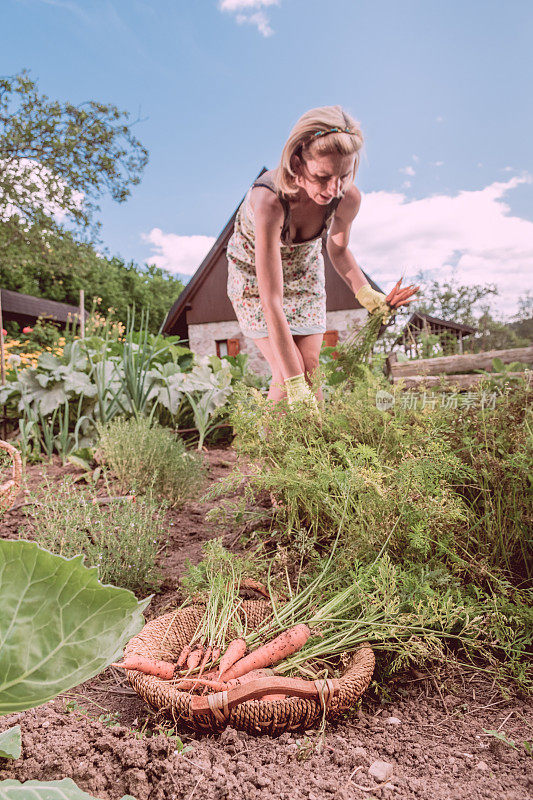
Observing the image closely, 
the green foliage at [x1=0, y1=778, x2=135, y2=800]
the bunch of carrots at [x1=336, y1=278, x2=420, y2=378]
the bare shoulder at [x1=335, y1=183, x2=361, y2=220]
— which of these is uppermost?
the bare shoulder at [x1=335, y1=183, x2=361, y2=220]

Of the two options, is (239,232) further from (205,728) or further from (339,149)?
(205,728)

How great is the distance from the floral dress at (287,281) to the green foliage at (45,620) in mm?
2026

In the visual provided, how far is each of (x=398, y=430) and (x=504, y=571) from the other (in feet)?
1.77

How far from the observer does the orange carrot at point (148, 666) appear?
1.25 meters

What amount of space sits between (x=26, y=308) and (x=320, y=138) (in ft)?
42.8

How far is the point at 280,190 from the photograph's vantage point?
2402mm

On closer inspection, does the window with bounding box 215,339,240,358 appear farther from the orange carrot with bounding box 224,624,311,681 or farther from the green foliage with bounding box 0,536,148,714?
the green foliage with bounding box 0,536,148,714

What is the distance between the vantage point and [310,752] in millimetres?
1077

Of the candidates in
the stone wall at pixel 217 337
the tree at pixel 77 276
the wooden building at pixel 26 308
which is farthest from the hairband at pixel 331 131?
the wooden building at pixel 26 308

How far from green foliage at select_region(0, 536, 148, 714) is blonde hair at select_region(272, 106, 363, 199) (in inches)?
82.7

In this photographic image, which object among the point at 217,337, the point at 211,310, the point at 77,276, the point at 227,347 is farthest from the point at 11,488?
the point at 77,276

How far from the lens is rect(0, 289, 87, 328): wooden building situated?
42.6ft

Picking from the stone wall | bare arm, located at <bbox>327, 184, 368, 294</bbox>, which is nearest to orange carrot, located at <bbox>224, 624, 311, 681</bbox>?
bare arm, located at <bbox>327, 184, 368, 294</bbox>

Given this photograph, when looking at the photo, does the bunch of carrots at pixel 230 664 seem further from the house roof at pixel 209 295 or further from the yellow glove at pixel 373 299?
the house roof at pixel 209 295
